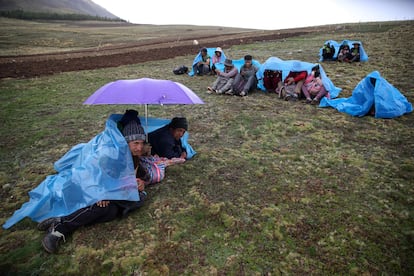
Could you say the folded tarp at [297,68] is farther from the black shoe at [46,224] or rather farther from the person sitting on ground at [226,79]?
the black shoe at [46,224]

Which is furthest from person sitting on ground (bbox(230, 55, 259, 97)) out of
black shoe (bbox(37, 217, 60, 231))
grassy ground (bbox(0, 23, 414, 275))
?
black shoe (bbox(37, 217, 60, 231))

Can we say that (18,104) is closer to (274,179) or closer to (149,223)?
(149,223)

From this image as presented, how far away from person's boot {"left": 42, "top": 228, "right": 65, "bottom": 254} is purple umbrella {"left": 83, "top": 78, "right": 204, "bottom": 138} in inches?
57.6

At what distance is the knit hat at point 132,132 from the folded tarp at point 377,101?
18.8 feet

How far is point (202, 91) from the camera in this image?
938 centimetres

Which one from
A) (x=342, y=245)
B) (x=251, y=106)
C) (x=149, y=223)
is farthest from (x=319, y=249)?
(x=251, y=106)

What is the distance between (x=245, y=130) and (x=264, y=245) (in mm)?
3473

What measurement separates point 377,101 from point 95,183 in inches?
255

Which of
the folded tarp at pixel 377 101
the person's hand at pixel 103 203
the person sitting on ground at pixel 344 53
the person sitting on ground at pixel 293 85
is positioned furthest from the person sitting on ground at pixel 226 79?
the person sitting on ground at pixel 344 53

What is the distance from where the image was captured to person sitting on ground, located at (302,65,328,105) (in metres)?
7.82

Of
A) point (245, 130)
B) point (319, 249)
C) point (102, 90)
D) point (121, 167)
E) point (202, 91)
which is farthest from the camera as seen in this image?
point (202, 91)

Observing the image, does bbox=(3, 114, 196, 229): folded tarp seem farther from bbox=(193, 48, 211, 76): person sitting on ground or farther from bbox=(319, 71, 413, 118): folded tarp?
bbox=(193, 48, 211, 76): person sitting on ground

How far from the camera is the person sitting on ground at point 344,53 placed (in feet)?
42.1

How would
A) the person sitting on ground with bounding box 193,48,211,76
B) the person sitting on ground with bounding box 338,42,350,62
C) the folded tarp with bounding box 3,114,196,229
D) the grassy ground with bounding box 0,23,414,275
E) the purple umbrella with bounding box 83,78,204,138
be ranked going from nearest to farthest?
the grassy ground with bounding box 0,23,414,275 → the folded tarp with bounding box 3,114,196,229 → the purple umbrella with bounding box 83,78,204,138 → the person sitting on ground with bounding box 193,48,211,76 → the person sitting on ground with bounding box 338,42,350,62
